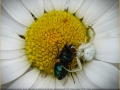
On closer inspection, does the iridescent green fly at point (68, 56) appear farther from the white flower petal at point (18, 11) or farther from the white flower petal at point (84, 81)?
the white flower petal at point (18, 11)

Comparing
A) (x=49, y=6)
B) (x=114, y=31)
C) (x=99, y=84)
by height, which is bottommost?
(x=99, y=84)

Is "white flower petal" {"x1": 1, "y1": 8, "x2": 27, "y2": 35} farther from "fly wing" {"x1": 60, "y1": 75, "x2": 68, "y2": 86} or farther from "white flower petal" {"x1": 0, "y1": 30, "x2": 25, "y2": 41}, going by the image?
"fly wing" {"x1": 60, "y1": 75, "x2": 68, "y2": 86}

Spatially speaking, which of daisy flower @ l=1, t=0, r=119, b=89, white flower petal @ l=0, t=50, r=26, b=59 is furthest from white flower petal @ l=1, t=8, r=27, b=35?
white flower petal @ l=0, t=50, r=26, b=59

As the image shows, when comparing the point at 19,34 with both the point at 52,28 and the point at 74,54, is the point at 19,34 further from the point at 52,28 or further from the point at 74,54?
the point at 74,54

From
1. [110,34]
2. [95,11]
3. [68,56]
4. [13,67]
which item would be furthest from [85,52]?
[13,67]

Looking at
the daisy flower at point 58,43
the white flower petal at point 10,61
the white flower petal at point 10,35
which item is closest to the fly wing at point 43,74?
the daisy flower at point 58,43

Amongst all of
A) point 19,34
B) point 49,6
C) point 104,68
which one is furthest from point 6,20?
point 104,68

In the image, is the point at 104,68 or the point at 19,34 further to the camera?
the point at 19,34
